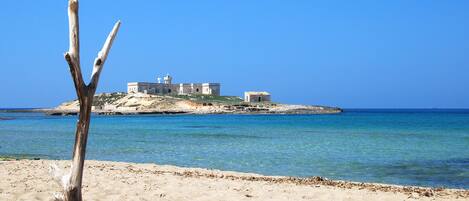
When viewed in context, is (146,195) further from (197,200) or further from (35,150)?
(35,150)

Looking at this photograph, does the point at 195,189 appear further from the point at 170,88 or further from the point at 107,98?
the point at 170,88

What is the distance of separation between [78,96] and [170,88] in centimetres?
16998

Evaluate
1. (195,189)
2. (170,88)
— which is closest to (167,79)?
(170,88)

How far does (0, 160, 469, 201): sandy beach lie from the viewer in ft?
36.3

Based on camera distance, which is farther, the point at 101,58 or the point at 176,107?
the point at 176,107

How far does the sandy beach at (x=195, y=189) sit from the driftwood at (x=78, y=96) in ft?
11.3

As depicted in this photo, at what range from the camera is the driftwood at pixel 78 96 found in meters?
6.90

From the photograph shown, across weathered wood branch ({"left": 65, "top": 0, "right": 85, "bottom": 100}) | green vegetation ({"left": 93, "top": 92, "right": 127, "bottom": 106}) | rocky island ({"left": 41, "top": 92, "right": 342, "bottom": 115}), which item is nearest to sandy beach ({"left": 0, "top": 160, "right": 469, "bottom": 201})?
weathered wood branch ({"left": 65, "top": 0, "right": 85, "bottom": 100})

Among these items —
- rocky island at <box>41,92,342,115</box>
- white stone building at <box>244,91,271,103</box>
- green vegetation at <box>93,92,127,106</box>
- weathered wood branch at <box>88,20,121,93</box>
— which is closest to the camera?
weathered wood branch at <box>88,20,121,93</box>

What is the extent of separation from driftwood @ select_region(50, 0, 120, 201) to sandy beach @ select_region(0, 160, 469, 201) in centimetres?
344

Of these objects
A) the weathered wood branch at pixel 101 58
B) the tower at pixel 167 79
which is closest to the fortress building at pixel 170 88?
the tower at pixel 167 79

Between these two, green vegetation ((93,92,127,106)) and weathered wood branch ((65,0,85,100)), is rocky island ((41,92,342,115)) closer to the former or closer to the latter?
green vegetation ((93,92,127,106))

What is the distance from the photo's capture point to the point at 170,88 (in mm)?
176000

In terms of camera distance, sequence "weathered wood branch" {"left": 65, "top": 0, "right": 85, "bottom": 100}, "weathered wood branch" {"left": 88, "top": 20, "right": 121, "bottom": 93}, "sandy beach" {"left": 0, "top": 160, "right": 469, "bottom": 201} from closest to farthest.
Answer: "weathered wood branch" {"left": 65, "top": 0, "right": 85, "bottom": 100}, "weathered wood branch" {"left": 88, "top": 20, "right": 121, "bottom": 93}, "sandy beach" {"left": 0, "top": 160, "right": 469, "bottom": 201}
